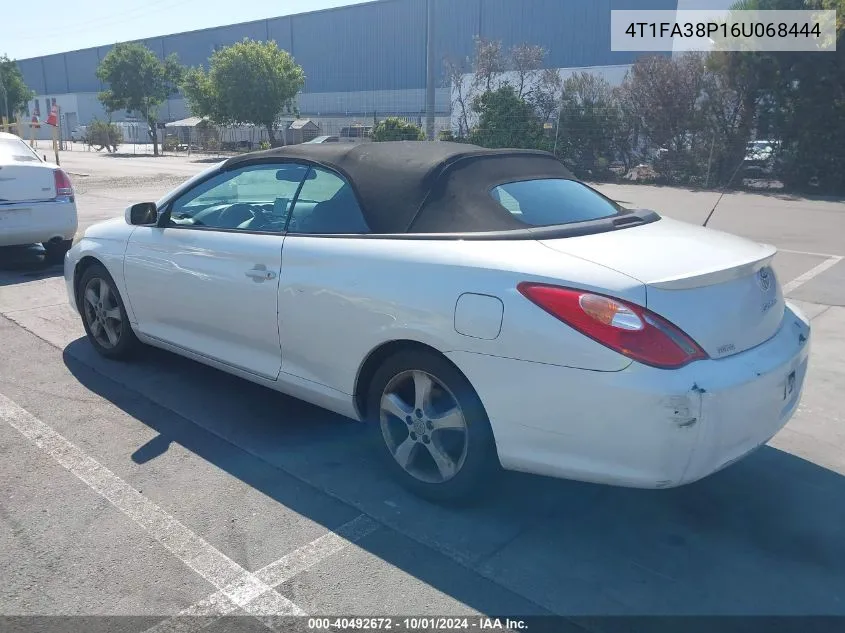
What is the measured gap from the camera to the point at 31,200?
Result: 8.27 metres

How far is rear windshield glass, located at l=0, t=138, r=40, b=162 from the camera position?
844cm

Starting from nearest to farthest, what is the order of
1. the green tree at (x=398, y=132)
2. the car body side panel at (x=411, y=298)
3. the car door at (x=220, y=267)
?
the car body side panel at (x=411, y=298) < the car door at (x=220, y=267) < the green tree at (x=398, y=132)

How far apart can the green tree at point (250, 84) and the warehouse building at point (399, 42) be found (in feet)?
16.0

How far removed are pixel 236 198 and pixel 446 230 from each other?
174 centimetres

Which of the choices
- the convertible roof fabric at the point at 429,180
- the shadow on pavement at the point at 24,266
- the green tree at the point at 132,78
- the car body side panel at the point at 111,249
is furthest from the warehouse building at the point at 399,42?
the convertible roof fabric at the point at 429,180

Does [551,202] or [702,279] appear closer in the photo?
[702,279]

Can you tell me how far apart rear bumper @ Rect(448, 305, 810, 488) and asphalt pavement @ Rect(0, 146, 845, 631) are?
0.43 m

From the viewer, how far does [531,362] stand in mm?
2844

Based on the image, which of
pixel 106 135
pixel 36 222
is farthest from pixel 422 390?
pixel 106 135

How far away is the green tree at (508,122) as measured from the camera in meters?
22.7

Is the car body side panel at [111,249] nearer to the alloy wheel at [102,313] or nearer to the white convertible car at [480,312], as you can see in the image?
the alloy wheel at [102,313]

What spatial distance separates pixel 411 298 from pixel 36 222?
6.82 m

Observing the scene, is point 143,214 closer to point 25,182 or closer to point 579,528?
point 579,528

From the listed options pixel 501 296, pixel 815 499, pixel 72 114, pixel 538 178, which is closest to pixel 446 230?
pixel 501 296
